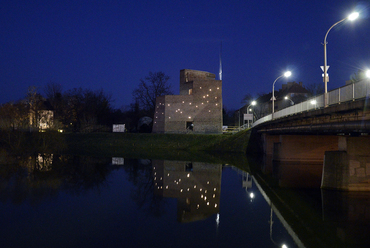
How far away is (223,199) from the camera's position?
19.0m

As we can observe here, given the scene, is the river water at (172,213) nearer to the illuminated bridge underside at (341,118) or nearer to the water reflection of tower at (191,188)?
the water reflection of tower at (191,188)

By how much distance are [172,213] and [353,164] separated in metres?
11.6

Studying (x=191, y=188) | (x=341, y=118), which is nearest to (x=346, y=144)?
(x=341, y=118)

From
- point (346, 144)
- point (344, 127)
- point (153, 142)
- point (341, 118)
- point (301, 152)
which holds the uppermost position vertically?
point (341, 118)

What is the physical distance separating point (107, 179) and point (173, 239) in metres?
15.0

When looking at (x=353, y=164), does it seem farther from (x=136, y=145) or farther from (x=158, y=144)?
(x=136, y=145)

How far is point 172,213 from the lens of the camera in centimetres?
1567

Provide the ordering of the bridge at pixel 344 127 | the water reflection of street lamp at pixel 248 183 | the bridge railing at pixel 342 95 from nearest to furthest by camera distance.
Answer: the bridge railing at pixel 342 95
the bridge at pixel 344 127
the water reflection of street lamp at pixel 248 183

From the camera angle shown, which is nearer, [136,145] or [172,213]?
[172,213]

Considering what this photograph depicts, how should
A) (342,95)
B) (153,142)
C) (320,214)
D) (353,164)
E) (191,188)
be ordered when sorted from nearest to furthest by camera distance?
(320,214), (342,95), (353,164), (191,188), (153,142)

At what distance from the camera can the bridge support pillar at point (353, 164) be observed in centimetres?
1944

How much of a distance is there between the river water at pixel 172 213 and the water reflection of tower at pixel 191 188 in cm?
6

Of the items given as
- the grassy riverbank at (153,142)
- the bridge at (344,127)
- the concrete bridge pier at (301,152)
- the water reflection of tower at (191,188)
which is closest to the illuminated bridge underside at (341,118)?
the bridge at (344,127)

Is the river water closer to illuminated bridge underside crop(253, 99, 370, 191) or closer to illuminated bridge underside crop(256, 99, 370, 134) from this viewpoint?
illuminated bridge underside crop(253, 99, 370, 191)
